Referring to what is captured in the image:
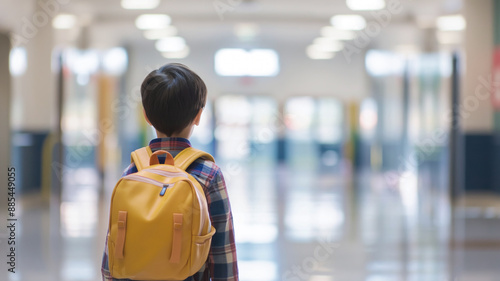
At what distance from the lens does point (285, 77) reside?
18234mm

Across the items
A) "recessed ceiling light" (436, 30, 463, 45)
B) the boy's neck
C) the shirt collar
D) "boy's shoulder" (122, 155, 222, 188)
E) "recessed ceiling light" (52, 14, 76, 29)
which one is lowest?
"boy's shoulder" (122, 155, 222, 188)

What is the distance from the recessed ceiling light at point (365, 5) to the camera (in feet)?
34.3

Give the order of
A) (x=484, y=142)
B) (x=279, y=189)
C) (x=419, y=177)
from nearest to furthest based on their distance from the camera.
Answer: (x=484, y=142)
(x=279, y=189)
(x=419, y=177)

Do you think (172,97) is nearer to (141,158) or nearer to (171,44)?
(141,158)

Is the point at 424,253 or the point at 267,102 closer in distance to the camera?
the point at 424,253

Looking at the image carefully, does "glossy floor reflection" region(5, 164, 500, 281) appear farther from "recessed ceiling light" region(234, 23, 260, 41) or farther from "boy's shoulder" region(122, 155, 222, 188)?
"recessed ceiling light" region(234, 23, 260, 41)

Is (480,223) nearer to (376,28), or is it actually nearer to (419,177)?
(419,177)

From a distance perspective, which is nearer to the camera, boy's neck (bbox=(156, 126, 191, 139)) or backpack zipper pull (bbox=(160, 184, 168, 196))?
backpack zipper pull (bbox=(160, 184, 168, 196))

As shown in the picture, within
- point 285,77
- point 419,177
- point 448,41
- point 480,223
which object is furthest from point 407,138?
point 480,223

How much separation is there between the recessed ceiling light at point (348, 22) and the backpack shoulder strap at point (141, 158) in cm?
1103

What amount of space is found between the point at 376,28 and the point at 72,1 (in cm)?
673

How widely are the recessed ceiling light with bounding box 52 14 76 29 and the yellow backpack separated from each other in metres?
9.12

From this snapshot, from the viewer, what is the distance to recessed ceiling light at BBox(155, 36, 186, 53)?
15073 mm

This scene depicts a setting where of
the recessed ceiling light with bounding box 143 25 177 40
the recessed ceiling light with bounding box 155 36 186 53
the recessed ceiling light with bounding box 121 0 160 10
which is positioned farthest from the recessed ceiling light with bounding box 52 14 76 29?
the recessed ceiling light with bounding box 155 36 186 53
